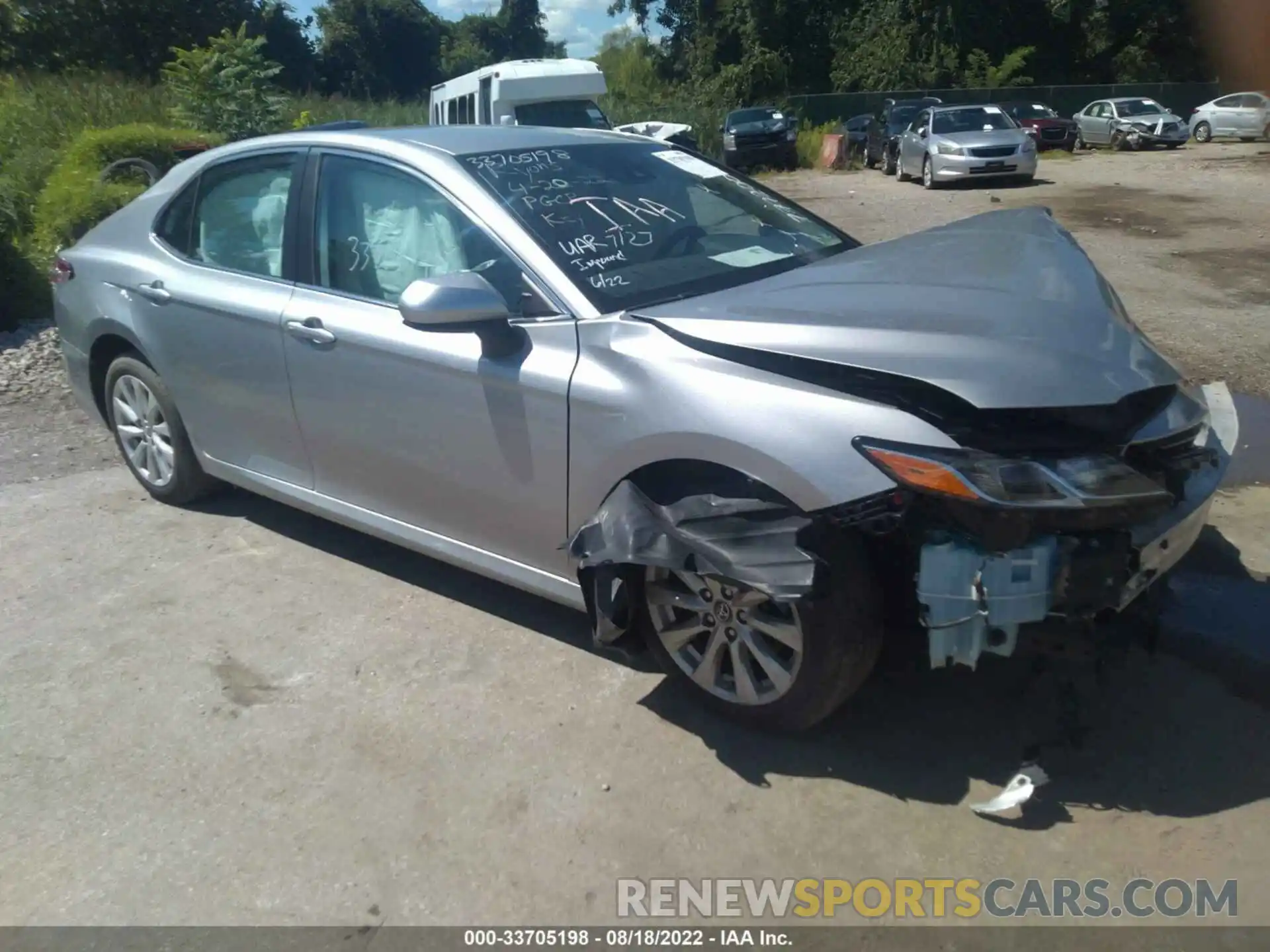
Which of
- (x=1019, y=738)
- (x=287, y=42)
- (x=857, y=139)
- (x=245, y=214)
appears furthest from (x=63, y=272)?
(x=287, y=42)

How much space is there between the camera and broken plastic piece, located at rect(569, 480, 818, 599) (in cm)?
306

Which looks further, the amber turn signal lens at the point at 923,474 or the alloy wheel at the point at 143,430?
the alloy wheel at the point at 143,430

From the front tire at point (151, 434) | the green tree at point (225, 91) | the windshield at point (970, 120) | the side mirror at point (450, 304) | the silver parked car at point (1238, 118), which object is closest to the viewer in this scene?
the side mirror at point (450, 304)

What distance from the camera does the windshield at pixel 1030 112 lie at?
31.4 metres

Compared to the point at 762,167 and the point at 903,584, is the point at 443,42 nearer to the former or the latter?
the point at 762,167

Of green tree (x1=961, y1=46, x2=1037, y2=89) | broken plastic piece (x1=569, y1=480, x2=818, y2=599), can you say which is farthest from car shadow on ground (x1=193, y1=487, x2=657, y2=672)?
green tree (x1=961, y1=46, x2=1037, y2=89)

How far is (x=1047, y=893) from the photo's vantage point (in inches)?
112

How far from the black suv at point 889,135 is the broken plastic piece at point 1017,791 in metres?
24.4

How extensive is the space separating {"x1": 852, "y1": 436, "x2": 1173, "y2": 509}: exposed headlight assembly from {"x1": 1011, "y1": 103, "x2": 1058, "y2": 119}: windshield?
102 feet

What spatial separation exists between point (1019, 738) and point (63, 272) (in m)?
4.79

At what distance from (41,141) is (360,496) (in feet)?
A: 45.9

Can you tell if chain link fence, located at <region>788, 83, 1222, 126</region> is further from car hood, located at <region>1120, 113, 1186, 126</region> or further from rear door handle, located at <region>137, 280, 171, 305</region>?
rear door handle, located at <region>137, 280, 171, 305</region>

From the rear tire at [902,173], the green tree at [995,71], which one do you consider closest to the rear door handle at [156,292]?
the rear tire at [902,173]

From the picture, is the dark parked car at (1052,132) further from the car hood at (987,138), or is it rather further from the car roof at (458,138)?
the car roof at (458,138)
